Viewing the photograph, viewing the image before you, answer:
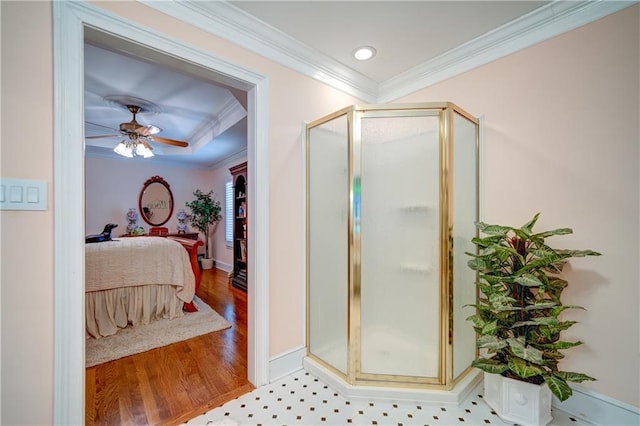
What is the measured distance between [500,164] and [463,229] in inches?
22.1

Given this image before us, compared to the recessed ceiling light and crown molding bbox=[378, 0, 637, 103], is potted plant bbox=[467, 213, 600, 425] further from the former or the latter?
the recessed ceiling light

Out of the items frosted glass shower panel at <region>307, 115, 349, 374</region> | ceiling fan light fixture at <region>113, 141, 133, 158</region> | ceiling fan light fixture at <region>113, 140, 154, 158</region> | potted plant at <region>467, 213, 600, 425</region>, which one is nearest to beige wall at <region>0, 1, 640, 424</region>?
frosted glass shower panel at <region>307, 115, 349, 374</region>

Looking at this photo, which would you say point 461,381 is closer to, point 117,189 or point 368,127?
point 368,127

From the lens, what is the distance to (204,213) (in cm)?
559

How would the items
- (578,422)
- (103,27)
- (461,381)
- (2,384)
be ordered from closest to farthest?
(2,384), (103,27), (578,422), (461,381)

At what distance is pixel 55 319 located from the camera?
3.88 ft

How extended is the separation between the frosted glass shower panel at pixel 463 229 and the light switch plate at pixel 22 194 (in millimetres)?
2172

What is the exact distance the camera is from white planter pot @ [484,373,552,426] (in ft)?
4.74

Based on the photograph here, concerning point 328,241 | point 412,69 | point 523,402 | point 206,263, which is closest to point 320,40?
point 412,69

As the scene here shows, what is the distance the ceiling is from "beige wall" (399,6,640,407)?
41 centimetres

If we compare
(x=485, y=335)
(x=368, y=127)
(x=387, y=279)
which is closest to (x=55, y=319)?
(x=387, y=279)

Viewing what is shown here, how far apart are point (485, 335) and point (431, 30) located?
1.98 meters

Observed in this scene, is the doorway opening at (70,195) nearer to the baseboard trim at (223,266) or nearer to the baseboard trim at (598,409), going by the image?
the baseboard trim at (598,409)

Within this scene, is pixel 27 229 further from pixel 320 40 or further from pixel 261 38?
pixel 320 40
